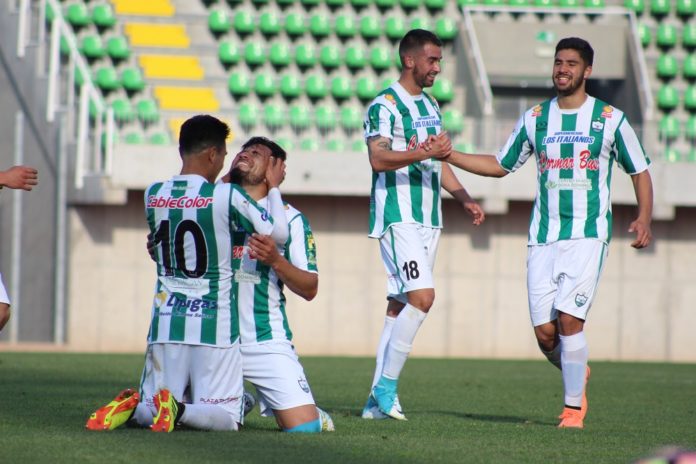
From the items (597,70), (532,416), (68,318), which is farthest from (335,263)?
(532,416)

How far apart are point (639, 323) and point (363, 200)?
4.26 meters

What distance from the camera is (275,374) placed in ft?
18.3

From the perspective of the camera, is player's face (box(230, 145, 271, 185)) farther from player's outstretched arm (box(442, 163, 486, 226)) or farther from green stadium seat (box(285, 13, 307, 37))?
green stadium seat (box(285, 13, 307, 37))

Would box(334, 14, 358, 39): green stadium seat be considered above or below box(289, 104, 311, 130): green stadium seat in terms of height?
above

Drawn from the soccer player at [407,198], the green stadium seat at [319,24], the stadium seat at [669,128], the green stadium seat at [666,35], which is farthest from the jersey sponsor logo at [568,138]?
the green stadium seat at [666,35]

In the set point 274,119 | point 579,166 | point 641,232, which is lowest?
point 641,232

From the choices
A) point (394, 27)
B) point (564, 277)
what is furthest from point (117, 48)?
point (564, 277)

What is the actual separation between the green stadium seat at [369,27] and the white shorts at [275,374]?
46.4ft

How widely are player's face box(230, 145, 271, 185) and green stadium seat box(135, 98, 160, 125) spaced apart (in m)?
11.3

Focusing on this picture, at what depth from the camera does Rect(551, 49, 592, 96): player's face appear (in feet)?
21.0

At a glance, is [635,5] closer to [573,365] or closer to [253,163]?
[573,365]

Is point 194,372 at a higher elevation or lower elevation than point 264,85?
lower

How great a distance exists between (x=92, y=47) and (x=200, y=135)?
13558 millimetres

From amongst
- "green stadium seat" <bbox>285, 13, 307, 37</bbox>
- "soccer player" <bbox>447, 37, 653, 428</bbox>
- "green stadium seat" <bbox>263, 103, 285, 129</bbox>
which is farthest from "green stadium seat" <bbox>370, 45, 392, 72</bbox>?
"soccer player" <bbox>447, 37, 653, 428</bbox>
